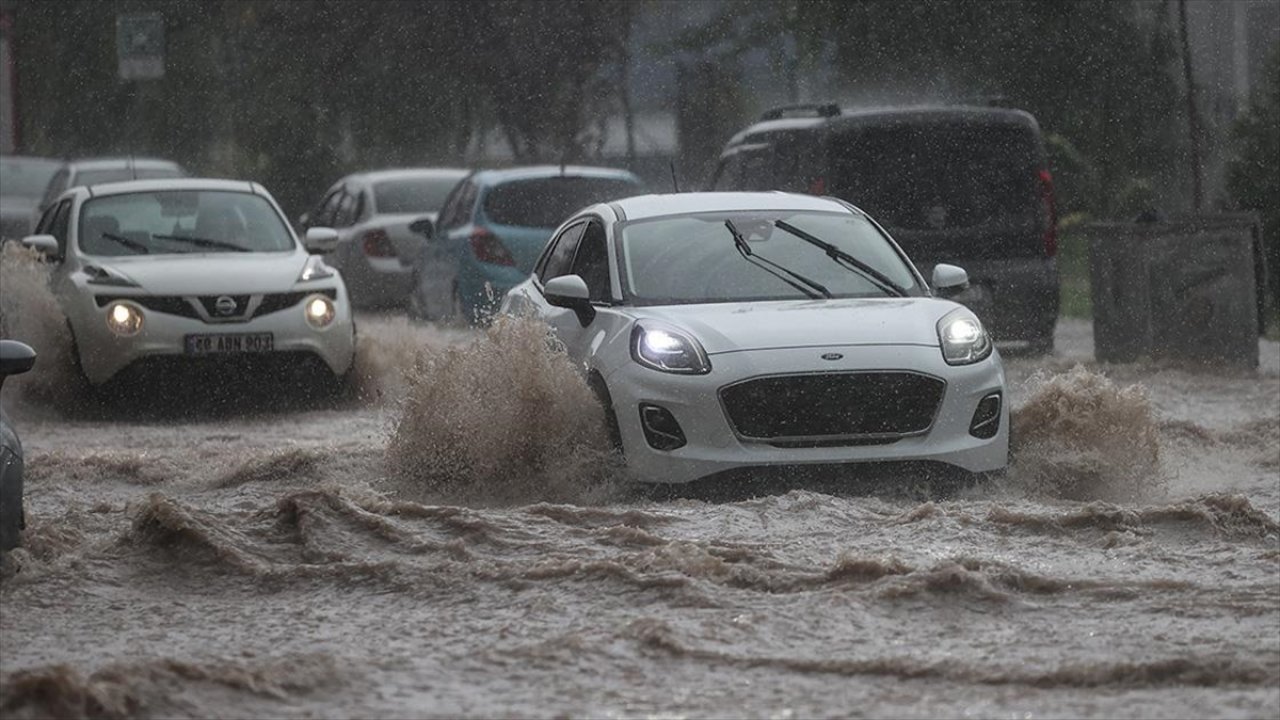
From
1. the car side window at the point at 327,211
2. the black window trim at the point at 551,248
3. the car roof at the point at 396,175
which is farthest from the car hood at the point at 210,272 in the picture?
the car side window at the point at 327,211

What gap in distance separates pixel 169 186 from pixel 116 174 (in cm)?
1364

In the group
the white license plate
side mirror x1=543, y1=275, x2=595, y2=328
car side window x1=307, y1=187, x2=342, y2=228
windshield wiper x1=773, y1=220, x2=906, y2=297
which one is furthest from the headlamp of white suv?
car side window x1=307, y1=187, x2=342, y2=228

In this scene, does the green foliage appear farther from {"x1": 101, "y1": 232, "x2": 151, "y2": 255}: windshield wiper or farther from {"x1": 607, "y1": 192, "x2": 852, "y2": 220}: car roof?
{"x1": 607, "y1": 192, "x2": 852, "y2": 220}: car roof

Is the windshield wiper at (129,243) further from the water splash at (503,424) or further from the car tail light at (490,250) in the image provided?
the water splash at (503,424)

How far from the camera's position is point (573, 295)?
11445 millimetres

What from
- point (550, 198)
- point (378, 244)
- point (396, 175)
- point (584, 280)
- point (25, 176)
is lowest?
point (25, 176)

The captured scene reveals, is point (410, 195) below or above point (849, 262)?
below

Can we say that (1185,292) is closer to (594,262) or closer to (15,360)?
(594,262)

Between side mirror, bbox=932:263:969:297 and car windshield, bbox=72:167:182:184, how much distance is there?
18985 mm

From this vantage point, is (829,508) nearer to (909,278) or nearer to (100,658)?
(909,278)

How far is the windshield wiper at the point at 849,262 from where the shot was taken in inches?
458

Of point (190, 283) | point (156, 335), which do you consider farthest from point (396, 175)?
point (156, 335)

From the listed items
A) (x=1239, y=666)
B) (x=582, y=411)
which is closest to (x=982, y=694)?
(x=1239, y=666)

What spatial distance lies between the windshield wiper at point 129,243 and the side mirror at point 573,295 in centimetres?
572
